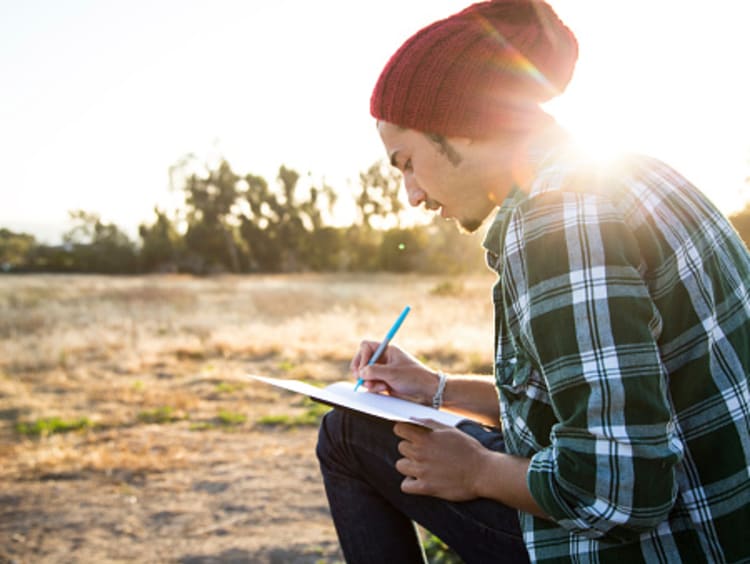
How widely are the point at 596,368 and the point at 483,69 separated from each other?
59 cm

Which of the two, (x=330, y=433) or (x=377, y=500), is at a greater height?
(x=330, y=433)

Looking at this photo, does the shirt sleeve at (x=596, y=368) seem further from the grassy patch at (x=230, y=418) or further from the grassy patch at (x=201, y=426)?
the grassy patch at (x=230, y=418)

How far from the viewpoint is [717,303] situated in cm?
106

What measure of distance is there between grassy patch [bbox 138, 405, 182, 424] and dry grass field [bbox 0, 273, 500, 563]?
2 cm

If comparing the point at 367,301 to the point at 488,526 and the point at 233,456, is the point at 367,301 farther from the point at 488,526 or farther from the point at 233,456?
the point at 488,526

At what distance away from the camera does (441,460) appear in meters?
1.25

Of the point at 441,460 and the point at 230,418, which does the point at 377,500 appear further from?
the point at 230,418

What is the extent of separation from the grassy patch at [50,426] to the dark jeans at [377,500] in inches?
179

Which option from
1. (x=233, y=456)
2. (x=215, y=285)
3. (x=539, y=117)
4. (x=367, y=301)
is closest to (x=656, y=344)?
(x=539, y=117)

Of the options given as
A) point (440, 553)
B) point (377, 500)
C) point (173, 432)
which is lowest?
point (173, 432)

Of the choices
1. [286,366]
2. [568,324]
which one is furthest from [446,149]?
[286,366]

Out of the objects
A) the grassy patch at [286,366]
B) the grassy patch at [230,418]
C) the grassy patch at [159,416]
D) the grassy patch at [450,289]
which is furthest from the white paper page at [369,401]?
the grassy patch at [450,289]

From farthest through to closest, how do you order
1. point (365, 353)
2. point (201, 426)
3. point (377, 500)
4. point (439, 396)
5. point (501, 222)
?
point (201, 426) → point (365, 353) → point (439, 396) → point (377, 500) → point (501, 222)

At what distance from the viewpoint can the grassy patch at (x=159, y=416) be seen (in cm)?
586
